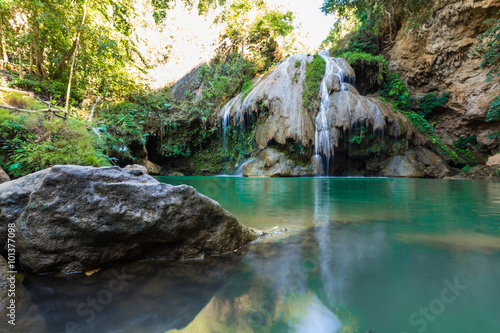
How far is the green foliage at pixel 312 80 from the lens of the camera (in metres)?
11.6

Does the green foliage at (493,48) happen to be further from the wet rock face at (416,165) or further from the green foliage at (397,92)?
the wet rock face at (416,165)

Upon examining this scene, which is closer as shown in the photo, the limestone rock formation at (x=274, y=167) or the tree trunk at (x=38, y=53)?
the tree trunk at (x=38, y=53)

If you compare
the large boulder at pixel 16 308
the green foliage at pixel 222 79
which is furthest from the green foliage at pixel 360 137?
the large boulder at pixel 16 308

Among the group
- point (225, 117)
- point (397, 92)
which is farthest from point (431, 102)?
point (225, 117)

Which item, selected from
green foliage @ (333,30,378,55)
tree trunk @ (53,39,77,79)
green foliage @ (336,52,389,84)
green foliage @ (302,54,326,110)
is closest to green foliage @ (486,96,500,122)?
green foliage @ (336,52,389,84)

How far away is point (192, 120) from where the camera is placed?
13.7 m

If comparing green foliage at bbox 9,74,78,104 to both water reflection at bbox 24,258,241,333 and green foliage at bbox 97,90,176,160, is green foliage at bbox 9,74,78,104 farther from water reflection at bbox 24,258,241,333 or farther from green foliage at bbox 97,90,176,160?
water reflection at bbox 24,258,241,333

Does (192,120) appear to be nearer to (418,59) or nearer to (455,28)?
(418,59)

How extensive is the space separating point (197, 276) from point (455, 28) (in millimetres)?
17756

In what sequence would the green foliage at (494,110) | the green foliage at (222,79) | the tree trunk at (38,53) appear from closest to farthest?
the tree trunk at (38,53) → the green foliage at (494,110) → the green foliage at (222,79)

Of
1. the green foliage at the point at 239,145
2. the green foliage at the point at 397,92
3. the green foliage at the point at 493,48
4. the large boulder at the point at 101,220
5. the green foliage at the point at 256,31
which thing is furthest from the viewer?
the green foliage at the point at 256,31

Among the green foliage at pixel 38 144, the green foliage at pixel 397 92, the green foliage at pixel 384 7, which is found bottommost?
the green foliage at pixel 38 144

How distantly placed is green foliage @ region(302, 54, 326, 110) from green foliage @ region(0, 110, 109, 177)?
30.6 feet

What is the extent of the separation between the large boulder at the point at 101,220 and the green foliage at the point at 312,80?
10.8 metres
